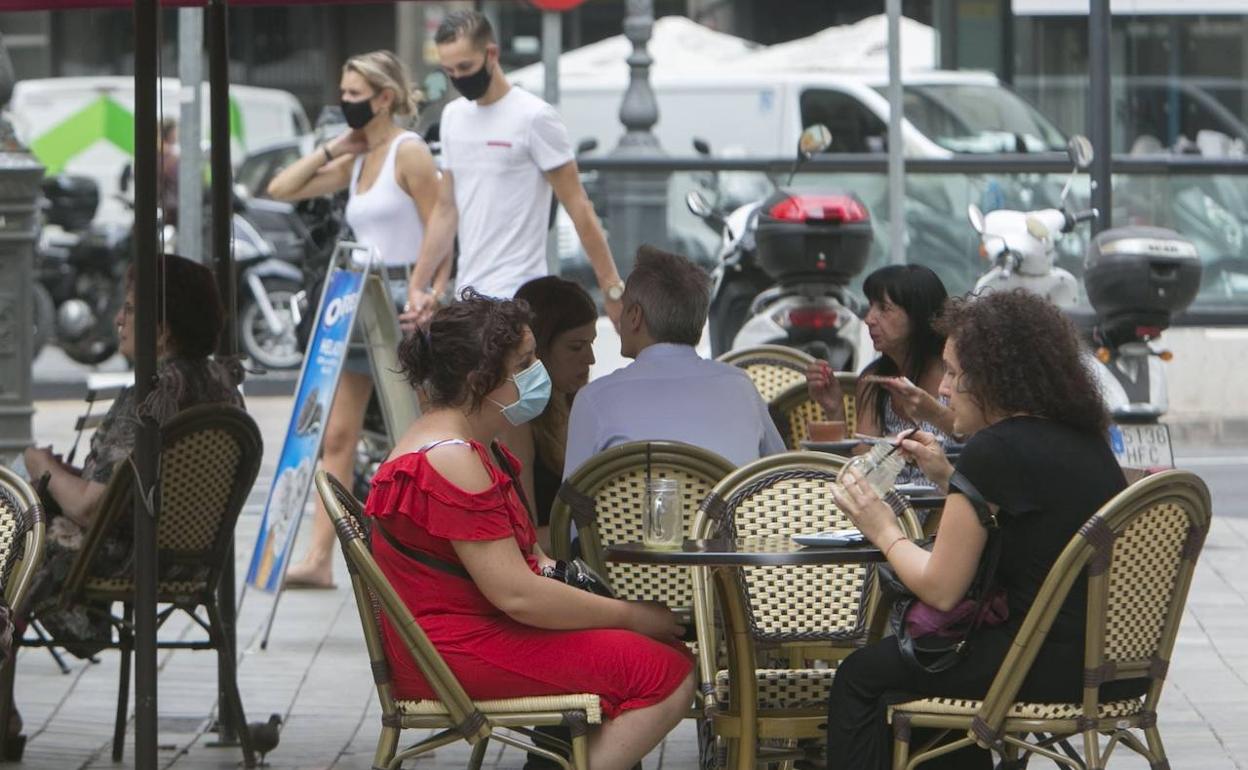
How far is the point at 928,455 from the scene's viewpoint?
15.8 feet

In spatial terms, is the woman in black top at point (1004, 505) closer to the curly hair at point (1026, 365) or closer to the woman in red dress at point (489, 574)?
the curly hair at point (1026, 365)

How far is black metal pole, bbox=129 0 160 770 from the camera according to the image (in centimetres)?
506

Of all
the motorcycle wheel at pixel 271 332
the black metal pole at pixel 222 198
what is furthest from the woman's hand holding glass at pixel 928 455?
the motorcycle wheel at pixel 271 332

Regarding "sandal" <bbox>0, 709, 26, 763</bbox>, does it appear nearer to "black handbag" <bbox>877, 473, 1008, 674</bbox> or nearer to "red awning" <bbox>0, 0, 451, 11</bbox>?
"red awning" <bbox>0, 0, 451, 11</bbox>

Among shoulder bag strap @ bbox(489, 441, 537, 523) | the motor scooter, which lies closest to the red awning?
shoulder bag strap @ bbox(489, 441, 537, 523)

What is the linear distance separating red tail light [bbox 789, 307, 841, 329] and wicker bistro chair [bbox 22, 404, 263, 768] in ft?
15.4

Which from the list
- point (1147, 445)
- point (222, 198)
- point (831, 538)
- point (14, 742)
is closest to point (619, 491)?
point (831, 538)

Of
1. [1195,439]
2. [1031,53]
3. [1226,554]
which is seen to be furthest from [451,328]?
[1031,53]

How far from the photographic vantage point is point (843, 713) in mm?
4652

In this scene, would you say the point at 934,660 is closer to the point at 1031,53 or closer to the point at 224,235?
the point at 224,235

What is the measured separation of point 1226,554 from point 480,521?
18.8 feet

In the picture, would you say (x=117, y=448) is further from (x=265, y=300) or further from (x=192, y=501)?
(x=265, y=300)

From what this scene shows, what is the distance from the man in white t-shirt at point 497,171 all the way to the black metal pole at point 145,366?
2.79 m

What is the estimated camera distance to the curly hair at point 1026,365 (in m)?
4.51
